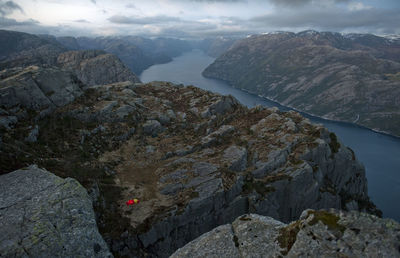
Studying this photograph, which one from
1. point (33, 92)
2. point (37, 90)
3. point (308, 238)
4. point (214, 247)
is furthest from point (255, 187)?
point (37, 90)

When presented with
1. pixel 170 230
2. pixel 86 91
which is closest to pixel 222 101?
pixel 86 91

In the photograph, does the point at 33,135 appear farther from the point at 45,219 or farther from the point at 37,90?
the point at 45,219

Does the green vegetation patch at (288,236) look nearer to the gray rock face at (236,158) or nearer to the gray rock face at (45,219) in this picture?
the gray rock face at (45,219)

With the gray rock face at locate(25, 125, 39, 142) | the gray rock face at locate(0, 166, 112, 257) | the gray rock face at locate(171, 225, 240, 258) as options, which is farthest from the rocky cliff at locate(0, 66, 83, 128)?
the gray rock face at locate(171, 225, 240, 258)

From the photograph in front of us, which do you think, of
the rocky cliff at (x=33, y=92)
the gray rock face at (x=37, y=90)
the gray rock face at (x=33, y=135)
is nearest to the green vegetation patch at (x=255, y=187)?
the gray rock face at (x=33, y=135)

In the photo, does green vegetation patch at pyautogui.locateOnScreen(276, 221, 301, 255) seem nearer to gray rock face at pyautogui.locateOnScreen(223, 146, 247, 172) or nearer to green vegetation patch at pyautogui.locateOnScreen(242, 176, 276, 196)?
green vegetation patch at pyautogui.locateOnScreen(242, 176, 276, 196)
